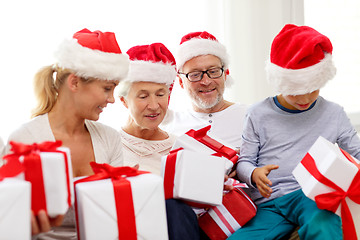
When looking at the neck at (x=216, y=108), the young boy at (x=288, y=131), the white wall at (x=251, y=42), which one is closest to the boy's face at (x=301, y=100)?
the young boy at (x=288, y=131)

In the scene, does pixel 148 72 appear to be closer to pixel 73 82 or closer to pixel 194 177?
pixel 73 82

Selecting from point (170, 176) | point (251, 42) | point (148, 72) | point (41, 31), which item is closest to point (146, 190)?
point (170, 176)

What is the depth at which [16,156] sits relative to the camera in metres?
1.20

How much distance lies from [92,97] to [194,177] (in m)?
0.47

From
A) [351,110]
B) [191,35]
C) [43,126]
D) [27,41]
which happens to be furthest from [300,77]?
[351,110]

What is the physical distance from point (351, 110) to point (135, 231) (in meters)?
2.88

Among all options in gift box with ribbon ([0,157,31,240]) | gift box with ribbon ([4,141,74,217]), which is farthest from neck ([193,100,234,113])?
gift box with ribbon ([0,157,31,240])

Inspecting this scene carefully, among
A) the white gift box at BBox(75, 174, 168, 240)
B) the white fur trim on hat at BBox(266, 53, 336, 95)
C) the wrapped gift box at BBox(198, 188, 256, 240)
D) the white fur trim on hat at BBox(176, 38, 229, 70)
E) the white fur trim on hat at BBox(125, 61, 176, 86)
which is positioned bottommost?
the wrapped gift box at BBox(198, 188, 256, 240)

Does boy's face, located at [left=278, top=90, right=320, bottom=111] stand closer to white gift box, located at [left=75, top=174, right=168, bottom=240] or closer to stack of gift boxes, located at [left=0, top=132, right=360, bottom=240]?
stack of gift boxes, located at [left=0, top=132, right=360, bottom=240]

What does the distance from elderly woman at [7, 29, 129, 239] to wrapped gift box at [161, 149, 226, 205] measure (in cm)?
30

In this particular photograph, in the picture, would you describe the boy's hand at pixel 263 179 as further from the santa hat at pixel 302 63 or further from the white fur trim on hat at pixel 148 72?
the white fur trim on hat at pixel 148 72

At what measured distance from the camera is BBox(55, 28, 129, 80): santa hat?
4.95 ft

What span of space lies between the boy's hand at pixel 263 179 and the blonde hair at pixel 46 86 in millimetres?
822

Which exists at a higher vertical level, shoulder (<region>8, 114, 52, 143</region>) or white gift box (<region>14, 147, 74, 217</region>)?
shoulder (<region>8, 114, 52, 143</region>)
